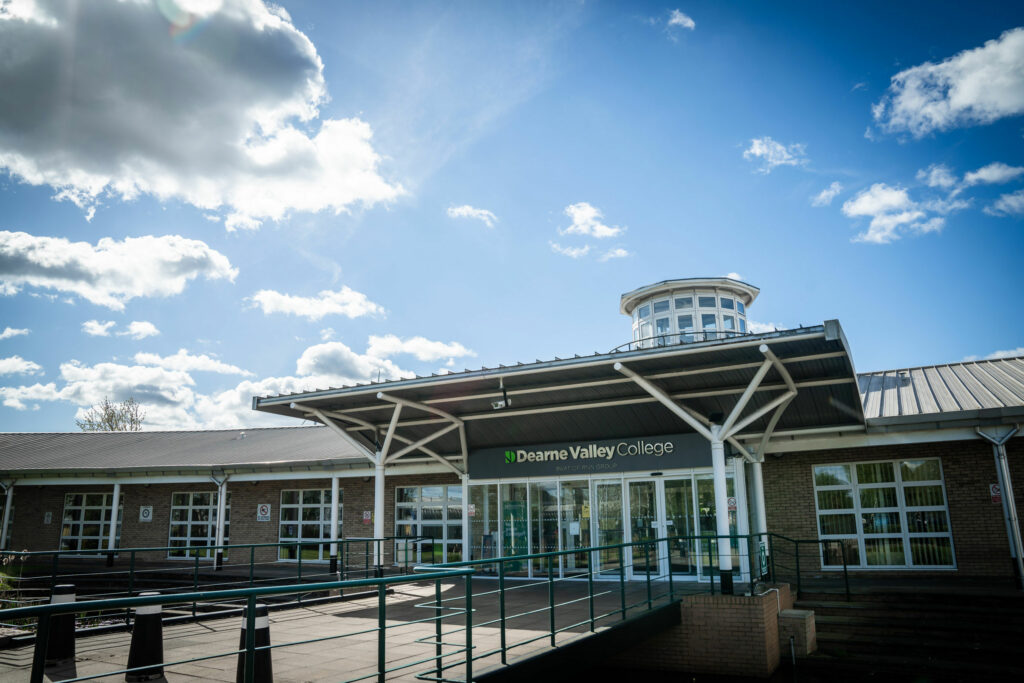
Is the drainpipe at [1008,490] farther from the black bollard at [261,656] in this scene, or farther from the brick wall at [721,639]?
the black bollard at [261,656]

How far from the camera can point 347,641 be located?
8828 millimetres

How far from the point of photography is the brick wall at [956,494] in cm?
1409

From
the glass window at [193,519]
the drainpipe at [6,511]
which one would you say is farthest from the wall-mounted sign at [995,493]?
the drainpipe at [6,511]

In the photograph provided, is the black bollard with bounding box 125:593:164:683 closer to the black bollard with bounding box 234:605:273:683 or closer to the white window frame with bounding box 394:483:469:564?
the black bollard with bounding box 234:605:273:683

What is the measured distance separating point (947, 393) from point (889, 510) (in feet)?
9.91

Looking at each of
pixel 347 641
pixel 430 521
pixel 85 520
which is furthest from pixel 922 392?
pixel 85 520

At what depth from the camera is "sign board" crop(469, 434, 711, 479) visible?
1478 centimetres

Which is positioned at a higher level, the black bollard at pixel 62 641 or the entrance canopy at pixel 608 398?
the entrance canopy at pixel 608 398

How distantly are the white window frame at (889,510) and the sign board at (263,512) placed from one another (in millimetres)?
16346

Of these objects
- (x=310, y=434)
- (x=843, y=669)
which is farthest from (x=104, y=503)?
(x=843, y=669)

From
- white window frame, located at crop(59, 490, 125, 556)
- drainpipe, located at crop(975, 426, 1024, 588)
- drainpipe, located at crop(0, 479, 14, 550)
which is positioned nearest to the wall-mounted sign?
drainpipe, located at crop(975, 426, 1024, 588)

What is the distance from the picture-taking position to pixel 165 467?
74.2 ft

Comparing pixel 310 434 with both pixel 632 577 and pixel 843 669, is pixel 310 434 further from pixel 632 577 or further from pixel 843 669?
pixel 843 669

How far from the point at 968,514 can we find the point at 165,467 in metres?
21.5
